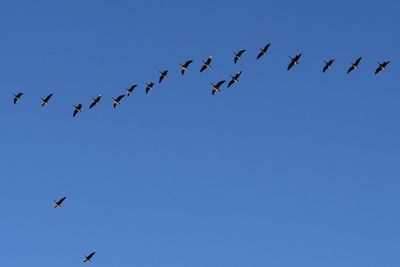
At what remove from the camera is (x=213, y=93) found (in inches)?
5325

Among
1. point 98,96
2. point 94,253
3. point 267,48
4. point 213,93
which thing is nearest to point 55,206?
point 94,253

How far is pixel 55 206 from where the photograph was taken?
14000cm

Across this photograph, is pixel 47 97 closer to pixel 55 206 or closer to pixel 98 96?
pixel 98 96

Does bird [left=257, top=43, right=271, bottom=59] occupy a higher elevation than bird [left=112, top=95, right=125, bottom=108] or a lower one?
higher

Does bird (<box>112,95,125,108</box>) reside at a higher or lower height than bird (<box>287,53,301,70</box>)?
lower

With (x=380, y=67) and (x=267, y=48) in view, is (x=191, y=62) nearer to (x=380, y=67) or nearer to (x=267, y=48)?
(x=267, y=48)

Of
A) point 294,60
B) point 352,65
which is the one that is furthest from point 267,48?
point 352,65

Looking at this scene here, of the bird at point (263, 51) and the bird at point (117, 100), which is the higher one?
the bird at point (263, 51)

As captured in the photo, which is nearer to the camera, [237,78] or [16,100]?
[237,78]

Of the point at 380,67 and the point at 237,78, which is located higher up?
the point at 380,67

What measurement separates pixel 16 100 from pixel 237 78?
3613cm

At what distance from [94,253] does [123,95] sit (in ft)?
80.8

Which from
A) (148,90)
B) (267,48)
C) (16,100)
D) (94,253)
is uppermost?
(267,48)

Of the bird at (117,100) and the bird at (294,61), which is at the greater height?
the bird at (294,61)
